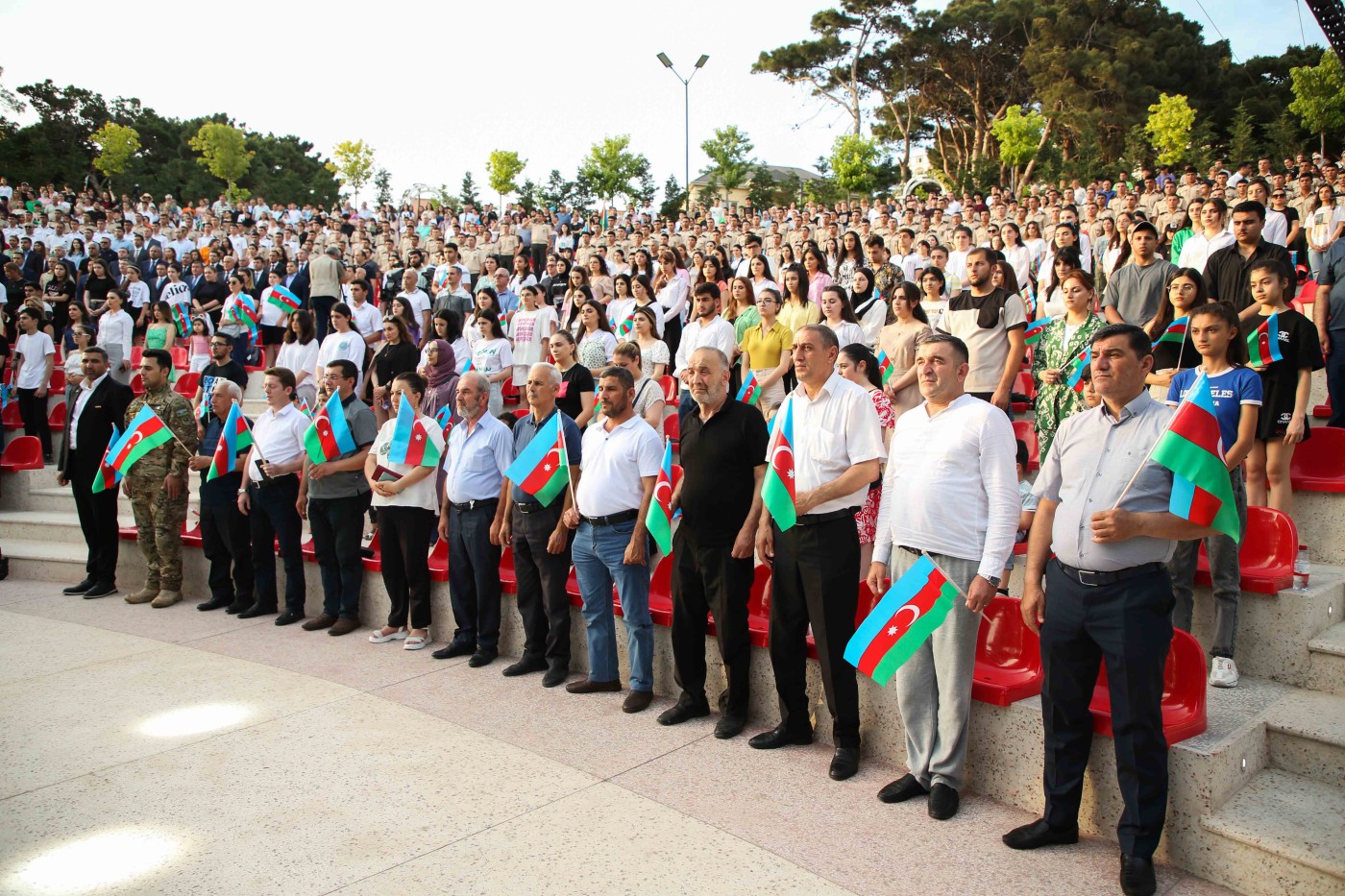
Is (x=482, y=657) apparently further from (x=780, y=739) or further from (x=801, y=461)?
(x=801, y=461)

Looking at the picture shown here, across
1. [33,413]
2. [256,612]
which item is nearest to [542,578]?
[256,612]

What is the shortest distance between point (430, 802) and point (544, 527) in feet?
6.81

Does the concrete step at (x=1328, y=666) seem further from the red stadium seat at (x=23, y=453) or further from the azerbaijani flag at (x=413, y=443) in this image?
the red stadium seat at (x=23, y=453)

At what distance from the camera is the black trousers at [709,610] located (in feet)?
17.0

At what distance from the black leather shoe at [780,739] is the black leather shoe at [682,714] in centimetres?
50

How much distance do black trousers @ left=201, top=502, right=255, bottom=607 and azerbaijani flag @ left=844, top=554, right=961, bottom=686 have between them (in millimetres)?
5966

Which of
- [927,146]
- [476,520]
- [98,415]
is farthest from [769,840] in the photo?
[927,146]

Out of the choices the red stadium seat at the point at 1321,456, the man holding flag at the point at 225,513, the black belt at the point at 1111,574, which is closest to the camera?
the black belt at the point at 1111,574

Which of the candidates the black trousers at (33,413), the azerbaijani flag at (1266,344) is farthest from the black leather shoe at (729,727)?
the black trousers at (33,413)

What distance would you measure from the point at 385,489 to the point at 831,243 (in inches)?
503

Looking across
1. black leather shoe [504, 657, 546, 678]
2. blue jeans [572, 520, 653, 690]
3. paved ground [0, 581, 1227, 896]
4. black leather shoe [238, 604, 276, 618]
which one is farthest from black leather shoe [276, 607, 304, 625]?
blue jeans [572, 520, 653, 690]

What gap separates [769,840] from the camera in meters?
4.00

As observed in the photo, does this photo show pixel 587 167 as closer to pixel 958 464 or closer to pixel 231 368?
pixel 231 368

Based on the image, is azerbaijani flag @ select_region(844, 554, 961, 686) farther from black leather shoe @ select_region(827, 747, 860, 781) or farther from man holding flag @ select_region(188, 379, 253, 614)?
man holding flag @ select_region(188, 379, 253, 614)
